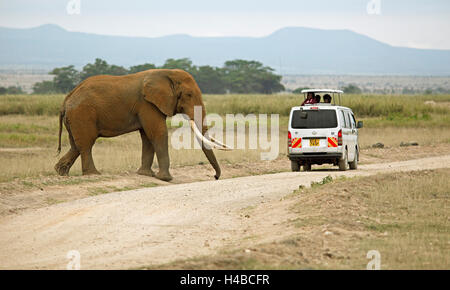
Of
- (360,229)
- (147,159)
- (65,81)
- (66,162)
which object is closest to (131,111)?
(147,159)

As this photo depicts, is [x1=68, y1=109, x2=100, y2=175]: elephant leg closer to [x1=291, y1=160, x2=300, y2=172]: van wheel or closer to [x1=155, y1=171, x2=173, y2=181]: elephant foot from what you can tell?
[x1=155, y1=171, x2=173, y2=181]: elephant foot

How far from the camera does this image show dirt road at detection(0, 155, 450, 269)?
36.0 feet

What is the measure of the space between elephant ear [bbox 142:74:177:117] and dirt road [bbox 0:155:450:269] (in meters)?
3.41

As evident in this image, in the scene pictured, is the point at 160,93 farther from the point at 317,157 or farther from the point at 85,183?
the point at 317,157

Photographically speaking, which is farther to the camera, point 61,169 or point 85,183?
point 61,169

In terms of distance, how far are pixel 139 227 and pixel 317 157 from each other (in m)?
9.76

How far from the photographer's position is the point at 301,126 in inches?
864

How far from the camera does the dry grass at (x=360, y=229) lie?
9.95 meters

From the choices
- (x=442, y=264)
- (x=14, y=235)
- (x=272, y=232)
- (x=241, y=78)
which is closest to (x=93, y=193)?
(x=14, y=235)

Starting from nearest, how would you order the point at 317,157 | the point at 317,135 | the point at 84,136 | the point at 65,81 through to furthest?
the point at 84,136
the point at 317,135
the point at 317,157
the point at 65,81

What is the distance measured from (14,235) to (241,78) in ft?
381

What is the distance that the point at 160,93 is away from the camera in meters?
20.6

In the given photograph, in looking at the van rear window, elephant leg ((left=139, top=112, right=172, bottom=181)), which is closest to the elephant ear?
elephant leg ((left=139, top=112, right=172, bottom=181))

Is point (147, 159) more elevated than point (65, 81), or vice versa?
point (147, 159)
